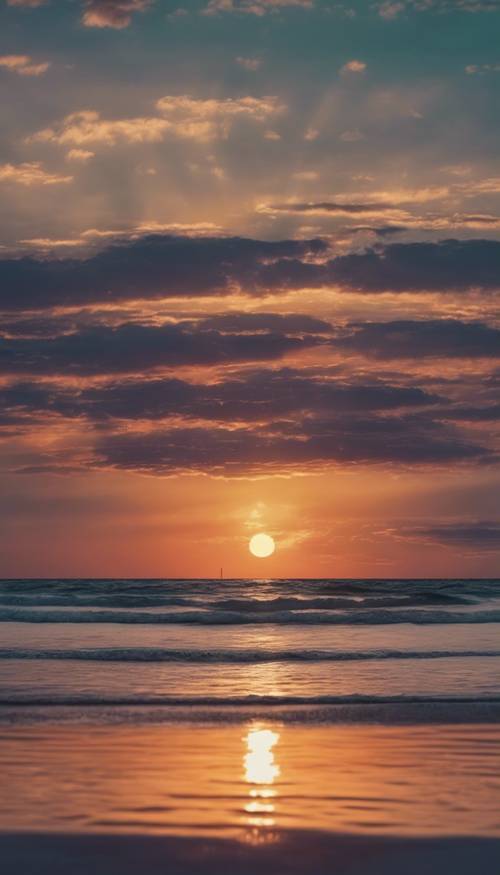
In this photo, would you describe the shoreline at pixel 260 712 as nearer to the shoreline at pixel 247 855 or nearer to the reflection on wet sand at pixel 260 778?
the reflection on wet sand at pixel 260 778

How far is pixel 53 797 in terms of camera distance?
344 inches

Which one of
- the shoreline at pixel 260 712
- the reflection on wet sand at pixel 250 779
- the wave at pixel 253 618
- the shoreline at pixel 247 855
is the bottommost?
the shoreline at pixel 247 855

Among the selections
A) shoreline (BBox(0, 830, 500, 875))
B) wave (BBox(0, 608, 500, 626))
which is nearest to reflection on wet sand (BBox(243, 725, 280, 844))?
shoreline (BBox(0, 830, 500, 875))

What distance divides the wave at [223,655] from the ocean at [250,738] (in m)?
0.06

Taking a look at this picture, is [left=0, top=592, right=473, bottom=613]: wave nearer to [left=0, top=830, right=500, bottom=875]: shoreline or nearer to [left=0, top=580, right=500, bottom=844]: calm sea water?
[left=0, top=580, right=500, bottom=844]: calm sea water

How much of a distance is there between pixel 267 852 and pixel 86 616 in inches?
1304

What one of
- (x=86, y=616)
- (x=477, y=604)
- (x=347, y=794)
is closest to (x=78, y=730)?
(x=347, y=794)

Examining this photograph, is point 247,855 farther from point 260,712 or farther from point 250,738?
point 260,712

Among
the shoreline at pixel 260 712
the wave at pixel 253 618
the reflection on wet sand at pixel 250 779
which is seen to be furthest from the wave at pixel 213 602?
the reflection on wet sand at pixel 250 779

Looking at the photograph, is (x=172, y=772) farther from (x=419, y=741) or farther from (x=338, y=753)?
(x=419, y=741)

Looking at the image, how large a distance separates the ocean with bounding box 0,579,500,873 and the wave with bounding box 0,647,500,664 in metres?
0.06

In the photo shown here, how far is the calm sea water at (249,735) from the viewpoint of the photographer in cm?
817

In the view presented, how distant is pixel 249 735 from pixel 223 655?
1005 centimetres

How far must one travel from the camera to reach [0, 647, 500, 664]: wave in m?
21.2
